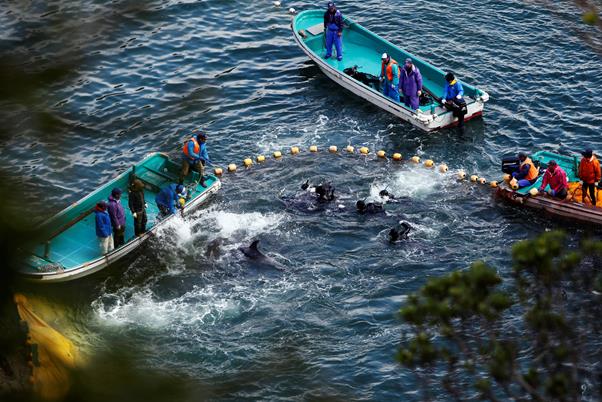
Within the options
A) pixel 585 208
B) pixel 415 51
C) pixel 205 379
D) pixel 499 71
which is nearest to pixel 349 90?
pixel 415 51

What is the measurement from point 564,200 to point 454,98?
5778mm

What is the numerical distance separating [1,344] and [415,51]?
27.8m

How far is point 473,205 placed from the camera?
23.3 meters

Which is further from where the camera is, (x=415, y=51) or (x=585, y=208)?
(x=415, y=51)

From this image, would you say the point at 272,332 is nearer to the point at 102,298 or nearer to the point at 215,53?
the point at 102,298

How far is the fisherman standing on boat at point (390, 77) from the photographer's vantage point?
26.7m

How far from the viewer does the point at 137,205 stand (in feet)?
69.3

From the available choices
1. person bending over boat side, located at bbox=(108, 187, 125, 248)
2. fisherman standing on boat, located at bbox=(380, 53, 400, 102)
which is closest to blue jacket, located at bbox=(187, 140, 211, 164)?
person bending over boat side, located at bbox=(108, 187, 125, 248)

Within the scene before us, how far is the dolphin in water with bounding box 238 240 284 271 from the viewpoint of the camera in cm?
2095

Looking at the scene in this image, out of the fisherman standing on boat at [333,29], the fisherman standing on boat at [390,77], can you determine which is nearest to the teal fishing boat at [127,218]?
the fisherman standing on boat at [390,77]

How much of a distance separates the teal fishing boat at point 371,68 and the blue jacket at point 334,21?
3.78 ft

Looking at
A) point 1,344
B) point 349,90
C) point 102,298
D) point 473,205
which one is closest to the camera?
point 1,344

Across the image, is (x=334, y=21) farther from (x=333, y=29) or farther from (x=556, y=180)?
(x=556, y=180)

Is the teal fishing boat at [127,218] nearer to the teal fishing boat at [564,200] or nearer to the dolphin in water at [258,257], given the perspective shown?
the dolphin in water at [258,257]
